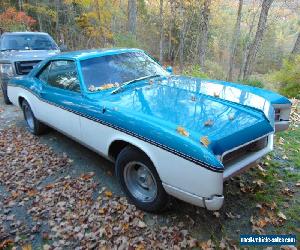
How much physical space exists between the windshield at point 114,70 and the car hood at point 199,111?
30 centimetres

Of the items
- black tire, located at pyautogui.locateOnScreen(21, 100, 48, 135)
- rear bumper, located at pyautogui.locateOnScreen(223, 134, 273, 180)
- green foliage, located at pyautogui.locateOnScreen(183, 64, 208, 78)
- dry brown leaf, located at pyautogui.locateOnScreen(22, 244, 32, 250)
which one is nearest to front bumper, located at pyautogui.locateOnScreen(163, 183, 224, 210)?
rear bumper, located at pyautogui.locateOnScreen(223, 134, 273, 180)

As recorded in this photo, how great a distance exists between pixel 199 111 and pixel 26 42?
7303 mm

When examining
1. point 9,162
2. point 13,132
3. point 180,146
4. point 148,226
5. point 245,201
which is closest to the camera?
point 180,146

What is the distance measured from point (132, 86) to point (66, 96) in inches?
40.4

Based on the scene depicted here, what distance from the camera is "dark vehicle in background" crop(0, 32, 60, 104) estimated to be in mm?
7711

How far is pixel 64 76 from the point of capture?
15.1 ft

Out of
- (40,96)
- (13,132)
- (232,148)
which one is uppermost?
(232,148)

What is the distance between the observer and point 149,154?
10.0 feet

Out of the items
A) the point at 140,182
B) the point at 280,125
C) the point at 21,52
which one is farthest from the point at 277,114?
the point at 21,52

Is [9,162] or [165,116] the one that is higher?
[165,116]

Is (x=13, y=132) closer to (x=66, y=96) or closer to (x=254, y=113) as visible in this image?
(x=66, y=96)

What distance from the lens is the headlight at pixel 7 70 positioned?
771 cm

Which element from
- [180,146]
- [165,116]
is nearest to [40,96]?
[165,116]

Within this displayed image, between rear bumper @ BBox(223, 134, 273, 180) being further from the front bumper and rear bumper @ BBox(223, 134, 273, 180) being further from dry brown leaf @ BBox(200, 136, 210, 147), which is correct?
dry brown leaf @ BBox(200, 136, 210, 147)
